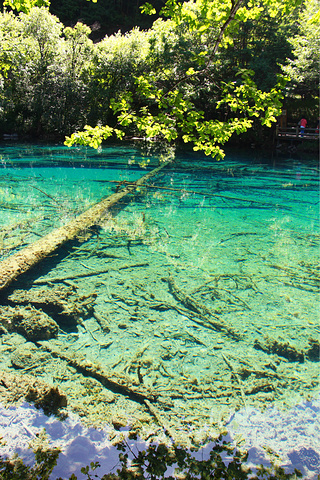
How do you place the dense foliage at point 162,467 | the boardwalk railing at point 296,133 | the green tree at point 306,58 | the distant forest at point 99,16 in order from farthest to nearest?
1. the distant forest at point 99,16
2. the boardwalk railing at point 296,133
3. the green tree at point 306,58
4. the dense foliage at point 162,467

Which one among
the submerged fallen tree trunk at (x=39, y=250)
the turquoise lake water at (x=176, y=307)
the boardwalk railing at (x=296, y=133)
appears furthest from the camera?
the boardwalk railing at (x=296, y=133)

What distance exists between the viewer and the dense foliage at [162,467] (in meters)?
2.05

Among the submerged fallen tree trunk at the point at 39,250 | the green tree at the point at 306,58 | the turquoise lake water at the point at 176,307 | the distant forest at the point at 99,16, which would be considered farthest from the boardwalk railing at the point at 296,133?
the distant forest at the point at 99,16

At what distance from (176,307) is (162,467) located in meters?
1.99

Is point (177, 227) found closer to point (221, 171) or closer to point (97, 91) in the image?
point (221, 171)

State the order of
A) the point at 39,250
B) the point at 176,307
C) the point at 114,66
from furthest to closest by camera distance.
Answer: the point at 114,66
the point at 39,250
the point at 176,307

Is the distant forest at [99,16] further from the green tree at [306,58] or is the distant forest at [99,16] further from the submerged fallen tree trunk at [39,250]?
the submerged fallen tree trunk at [39,250]

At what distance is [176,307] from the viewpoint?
4016 mm

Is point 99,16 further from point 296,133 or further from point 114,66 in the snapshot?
point 296,133

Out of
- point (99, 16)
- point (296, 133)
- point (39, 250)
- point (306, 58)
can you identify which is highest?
point (99, 16)

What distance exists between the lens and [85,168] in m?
13.1

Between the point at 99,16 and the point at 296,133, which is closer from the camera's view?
the point at 296,133

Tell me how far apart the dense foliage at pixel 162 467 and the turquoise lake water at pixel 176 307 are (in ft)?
0.49

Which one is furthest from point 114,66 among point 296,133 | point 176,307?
point 176,307
